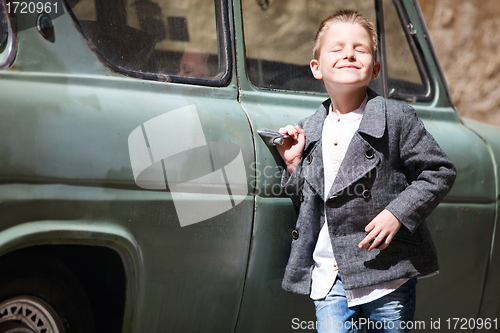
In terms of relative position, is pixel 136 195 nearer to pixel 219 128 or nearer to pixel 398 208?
pixel 219 128

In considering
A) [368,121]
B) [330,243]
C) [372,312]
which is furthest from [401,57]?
[372,312]

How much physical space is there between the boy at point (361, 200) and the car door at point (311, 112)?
0.40 ft

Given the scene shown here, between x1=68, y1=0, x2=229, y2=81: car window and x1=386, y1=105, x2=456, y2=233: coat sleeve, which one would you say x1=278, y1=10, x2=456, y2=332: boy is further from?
x1=68, y1=0, x2=229, y2=81: car window

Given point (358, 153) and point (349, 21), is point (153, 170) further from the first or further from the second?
point (349, 21)

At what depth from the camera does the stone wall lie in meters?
7.91

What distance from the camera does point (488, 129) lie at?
286cm

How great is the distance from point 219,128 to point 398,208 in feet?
2.28

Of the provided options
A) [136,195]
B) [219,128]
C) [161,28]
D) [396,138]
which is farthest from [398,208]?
[161,28]

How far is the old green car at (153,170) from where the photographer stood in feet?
5.18

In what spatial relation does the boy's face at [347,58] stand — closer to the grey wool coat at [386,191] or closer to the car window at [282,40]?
the grey wool coat at [386,191]

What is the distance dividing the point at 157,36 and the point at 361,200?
3.20 ft

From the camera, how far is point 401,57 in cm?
285

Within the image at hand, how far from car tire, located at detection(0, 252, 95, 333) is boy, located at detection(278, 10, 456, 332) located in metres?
0.74

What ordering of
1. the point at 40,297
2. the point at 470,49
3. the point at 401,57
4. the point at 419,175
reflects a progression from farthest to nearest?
the point at 470,49, the point at 401,57, the point at 419,175, the point at 40,297
